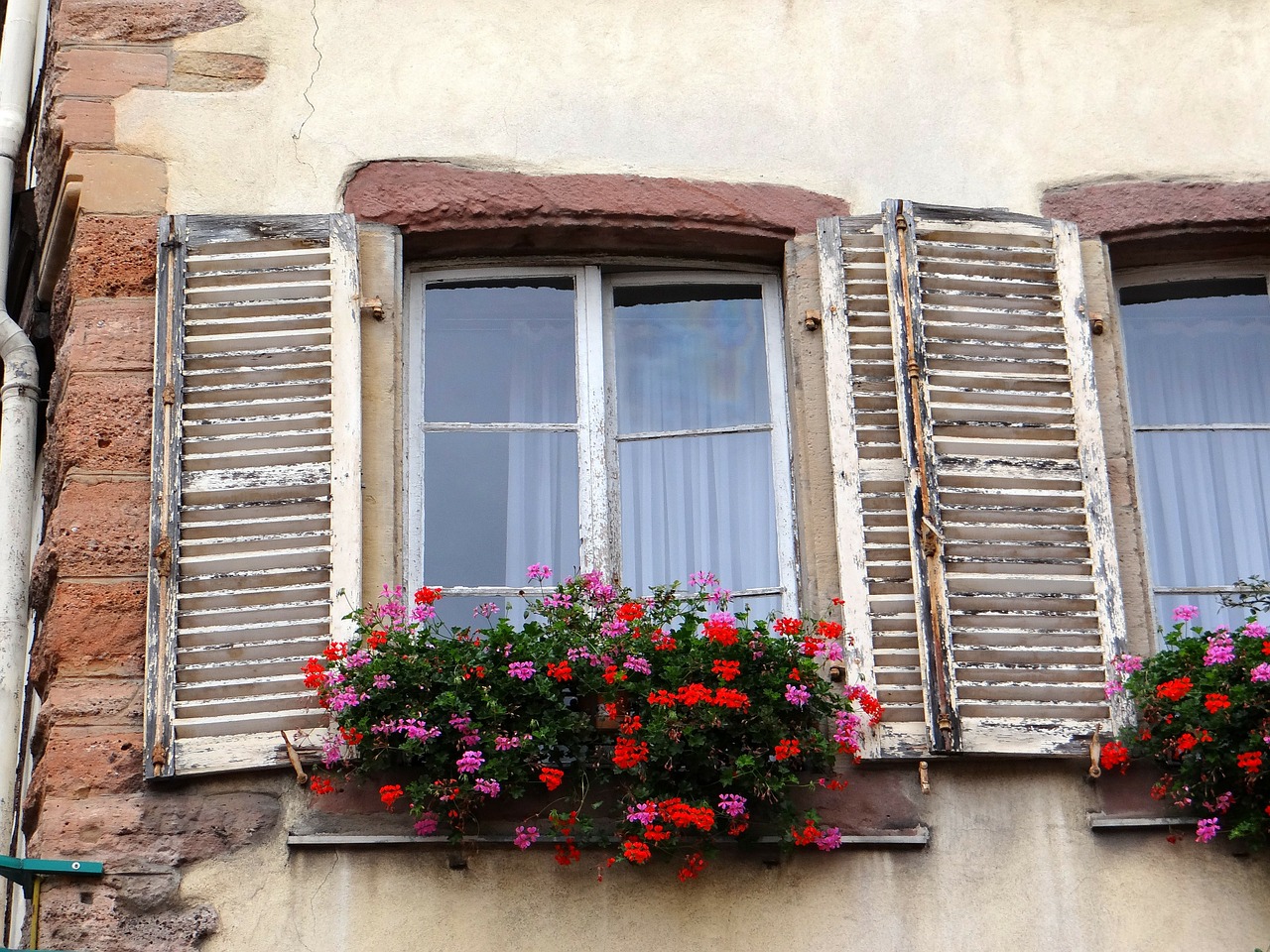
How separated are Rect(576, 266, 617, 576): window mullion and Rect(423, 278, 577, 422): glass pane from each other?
0.05 meters

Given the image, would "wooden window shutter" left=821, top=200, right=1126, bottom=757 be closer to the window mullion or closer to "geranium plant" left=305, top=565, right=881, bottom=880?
"geranium plant" left=305, top=565, right=881, bottom=880

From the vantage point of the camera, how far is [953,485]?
5277mm

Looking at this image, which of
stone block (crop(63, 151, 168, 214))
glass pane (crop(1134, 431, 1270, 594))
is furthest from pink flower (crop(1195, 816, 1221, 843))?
stone block (crop(63, 151, 168, 214))

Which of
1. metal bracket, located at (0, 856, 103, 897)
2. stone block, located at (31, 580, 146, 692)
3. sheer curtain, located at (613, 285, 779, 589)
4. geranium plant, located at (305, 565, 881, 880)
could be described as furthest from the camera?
sheer curtain, located at (613, 285, 779, 589)

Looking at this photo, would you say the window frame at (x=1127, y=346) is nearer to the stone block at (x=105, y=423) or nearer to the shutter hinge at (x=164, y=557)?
the shutter hinge at (x=164, y=557)

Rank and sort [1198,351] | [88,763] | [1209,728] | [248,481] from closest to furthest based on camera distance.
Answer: [1209,728]
[88,763]
[248,481]
[1198,351]

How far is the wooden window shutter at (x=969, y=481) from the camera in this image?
16.6 ft

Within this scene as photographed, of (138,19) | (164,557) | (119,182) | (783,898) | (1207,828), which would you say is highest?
(138,19)

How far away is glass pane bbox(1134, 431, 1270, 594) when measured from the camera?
18.3 ft

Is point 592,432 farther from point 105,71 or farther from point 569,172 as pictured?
point 105,71

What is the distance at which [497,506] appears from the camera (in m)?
5.56

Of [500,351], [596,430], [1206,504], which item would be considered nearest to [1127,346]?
[1206,504]

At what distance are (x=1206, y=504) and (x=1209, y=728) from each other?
1034mm

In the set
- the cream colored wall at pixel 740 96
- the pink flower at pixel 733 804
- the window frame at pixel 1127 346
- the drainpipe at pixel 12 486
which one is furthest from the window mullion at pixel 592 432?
the drainpipe at pixel 12 486
